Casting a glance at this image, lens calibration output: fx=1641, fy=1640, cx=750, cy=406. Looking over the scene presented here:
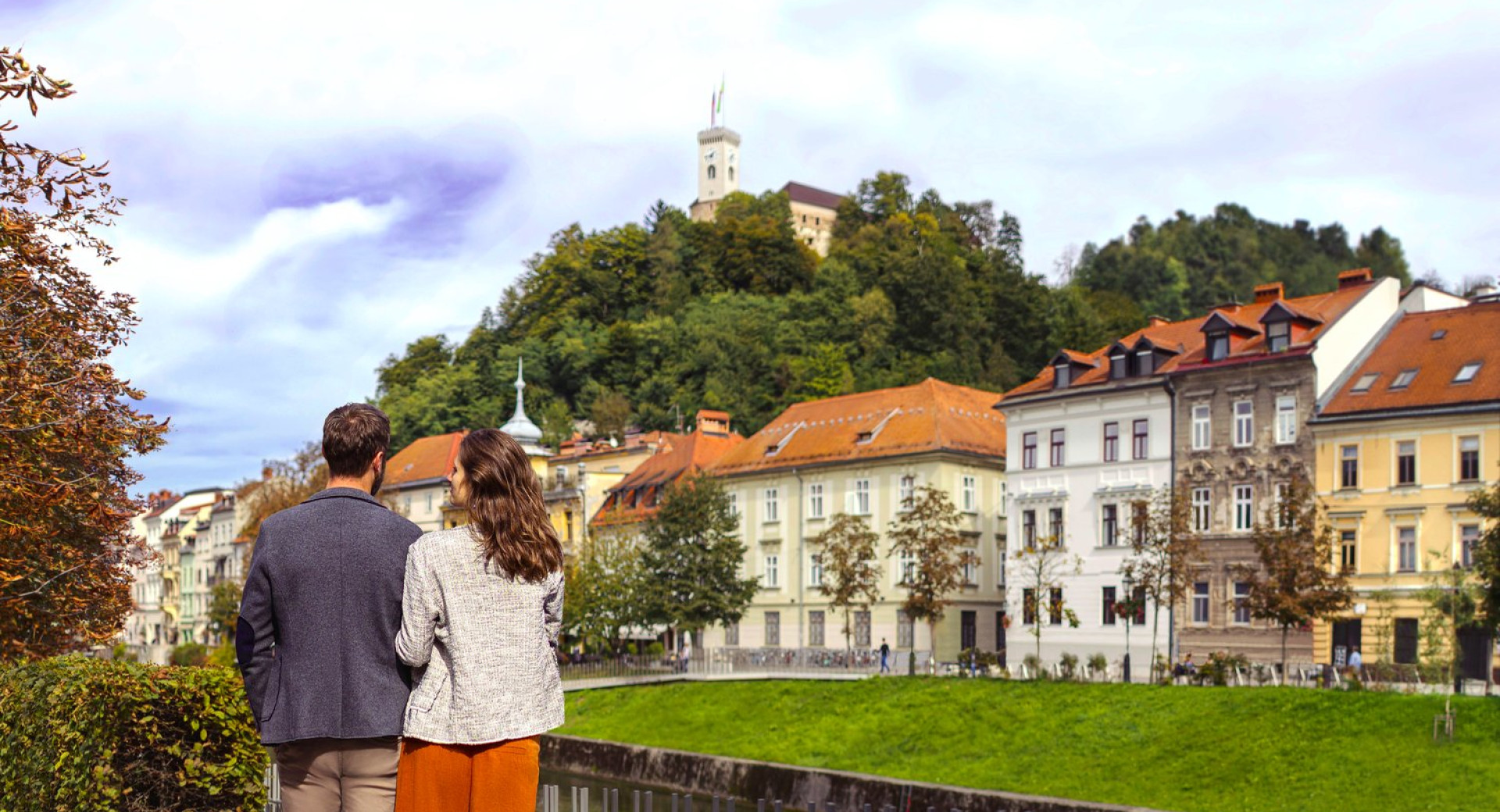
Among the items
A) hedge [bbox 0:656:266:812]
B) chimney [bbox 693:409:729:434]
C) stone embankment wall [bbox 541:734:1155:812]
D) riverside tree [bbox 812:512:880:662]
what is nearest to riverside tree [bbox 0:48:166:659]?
hedge [bbox 0:656:266:812]

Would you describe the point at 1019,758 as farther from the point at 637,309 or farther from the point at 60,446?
the point at 637,309

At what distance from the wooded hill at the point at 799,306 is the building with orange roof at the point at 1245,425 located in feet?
126

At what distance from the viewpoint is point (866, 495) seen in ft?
208

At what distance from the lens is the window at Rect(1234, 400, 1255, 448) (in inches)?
2034

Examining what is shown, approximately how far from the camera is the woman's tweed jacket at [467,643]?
5855 mm

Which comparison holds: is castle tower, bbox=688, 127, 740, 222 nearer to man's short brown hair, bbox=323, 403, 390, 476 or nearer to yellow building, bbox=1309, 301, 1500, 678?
yellow building, bbox=1309, 301, 1500, 678

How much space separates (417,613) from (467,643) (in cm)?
21

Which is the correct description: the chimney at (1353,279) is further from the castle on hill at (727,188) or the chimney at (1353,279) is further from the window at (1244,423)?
the castle on hill at (727,188)

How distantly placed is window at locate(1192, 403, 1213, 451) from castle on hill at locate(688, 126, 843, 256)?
11780 cm

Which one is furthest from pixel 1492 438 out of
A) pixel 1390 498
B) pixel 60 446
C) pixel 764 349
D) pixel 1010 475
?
pixel 764 349

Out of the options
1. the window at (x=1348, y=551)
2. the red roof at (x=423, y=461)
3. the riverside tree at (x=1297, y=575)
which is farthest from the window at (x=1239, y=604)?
the red roof at (x=423, y=461)

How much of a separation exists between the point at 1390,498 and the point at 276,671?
4686cm

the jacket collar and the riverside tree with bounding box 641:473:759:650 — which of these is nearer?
the jacket collar

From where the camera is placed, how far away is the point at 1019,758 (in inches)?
1405
